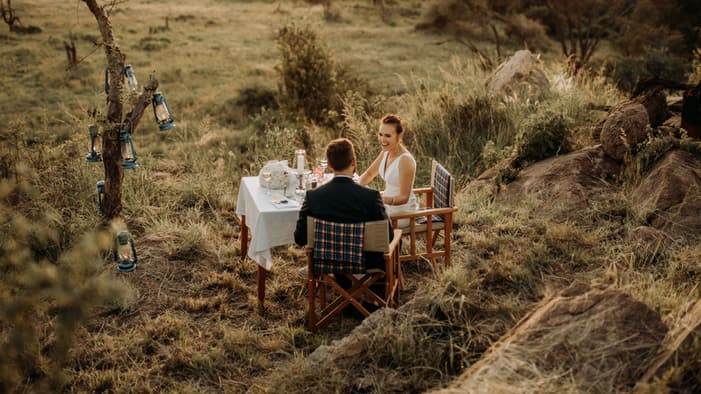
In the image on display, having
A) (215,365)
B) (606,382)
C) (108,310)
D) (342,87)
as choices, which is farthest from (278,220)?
(342,87)

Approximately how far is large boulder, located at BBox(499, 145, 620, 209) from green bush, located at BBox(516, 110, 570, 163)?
19 cm

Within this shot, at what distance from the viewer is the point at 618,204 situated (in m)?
6.01

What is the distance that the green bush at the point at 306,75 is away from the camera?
11.4 metres

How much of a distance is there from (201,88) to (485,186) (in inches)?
388

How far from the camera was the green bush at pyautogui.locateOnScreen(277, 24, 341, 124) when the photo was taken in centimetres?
1138

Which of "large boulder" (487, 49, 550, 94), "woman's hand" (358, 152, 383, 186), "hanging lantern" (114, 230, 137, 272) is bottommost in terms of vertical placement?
"hanging lantern" (114, 230, 137, 272)

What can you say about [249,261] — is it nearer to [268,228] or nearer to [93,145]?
[268,228]

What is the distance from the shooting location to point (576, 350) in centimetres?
318

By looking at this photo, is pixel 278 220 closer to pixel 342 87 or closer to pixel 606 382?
pixel 606 382

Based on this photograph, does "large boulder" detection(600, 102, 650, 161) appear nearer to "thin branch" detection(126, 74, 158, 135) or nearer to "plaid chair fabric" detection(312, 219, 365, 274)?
"plaid chair fabric" detection(312, 219, 365, 274)

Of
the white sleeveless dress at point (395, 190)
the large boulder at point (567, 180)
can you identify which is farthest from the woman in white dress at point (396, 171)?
the large boulder at point (567, 180)

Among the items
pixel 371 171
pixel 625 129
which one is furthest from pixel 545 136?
pixel 371 171

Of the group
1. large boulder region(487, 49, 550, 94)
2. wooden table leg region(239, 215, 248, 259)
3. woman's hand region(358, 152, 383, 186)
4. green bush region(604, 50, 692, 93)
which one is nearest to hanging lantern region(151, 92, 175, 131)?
wooden table leg region(239, 215, 248, 259)

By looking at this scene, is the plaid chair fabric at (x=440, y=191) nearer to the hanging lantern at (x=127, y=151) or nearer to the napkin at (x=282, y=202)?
the napkin at (x=282, y=202)
